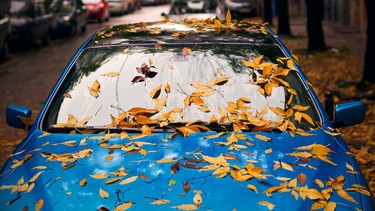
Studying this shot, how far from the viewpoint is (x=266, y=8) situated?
29297 mm

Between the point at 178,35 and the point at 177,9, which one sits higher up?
the point at 178,35

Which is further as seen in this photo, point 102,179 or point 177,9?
point 177,9

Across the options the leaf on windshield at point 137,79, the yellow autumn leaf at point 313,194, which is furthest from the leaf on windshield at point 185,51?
the yellow autumn leaf at point 313,194

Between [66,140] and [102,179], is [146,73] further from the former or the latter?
[102,179]

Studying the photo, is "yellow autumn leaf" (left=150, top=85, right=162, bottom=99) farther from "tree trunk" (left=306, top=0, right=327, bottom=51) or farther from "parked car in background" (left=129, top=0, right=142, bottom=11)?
"parked car in background" (left=129, top=0, right=142, bottom=11)

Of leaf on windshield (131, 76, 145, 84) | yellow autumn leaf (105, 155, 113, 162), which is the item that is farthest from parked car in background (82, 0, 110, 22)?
yellow autumn leaf (105, 155, 113, 162)

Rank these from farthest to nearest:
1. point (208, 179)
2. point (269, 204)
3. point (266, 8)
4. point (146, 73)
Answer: point (266, 8)
point (146, 73)
point (208, 179)
point (269, 204)

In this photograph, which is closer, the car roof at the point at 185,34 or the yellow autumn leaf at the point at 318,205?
the yellow autumn leaf at the point at 318,205

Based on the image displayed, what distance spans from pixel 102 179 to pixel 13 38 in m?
17.7

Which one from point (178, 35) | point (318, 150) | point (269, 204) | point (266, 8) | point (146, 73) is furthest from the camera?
point (266, 8)

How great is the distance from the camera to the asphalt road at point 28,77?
9.51 metres

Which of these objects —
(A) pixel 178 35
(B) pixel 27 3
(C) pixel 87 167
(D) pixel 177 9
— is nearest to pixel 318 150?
(C) pixel 87 167

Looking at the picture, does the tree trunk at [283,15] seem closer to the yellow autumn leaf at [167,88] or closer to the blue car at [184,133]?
the blue car at [184,133]

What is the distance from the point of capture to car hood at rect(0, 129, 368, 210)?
3.13m
